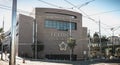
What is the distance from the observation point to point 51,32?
62.3 metres

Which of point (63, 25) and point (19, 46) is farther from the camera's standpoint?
A: point (63, 25)

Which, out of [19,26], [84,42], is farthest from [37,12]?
[84,42]

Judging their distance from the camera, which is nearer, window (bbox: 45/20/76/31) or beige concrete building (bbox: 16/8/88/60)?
beige concrete building (bbox: 16/8/88/60)

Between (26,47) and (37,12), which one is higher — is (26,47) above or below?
below

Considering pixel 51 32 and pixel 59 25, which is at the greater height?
pixel 59 25

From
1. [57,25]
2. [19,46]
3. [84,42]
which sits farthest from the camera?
[84,42]

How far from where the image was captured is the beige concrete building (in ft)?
185

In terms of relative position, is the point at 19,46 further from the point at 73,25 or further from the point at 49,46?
the point at 73,25

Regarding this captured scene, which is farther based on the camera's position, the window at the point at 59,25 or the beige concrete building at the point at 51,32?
the window at the point at 59,25

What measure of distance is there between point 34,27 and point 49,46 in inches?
289

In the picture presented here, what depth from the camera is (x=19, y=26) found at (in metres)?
55.7

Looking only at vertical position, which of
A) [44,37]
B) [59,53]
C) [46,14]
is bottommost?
[59,53]

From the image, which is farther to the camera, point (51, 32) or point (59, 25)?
point (59, 25)

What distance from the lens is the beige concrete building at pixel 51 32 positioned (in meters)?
56.5
